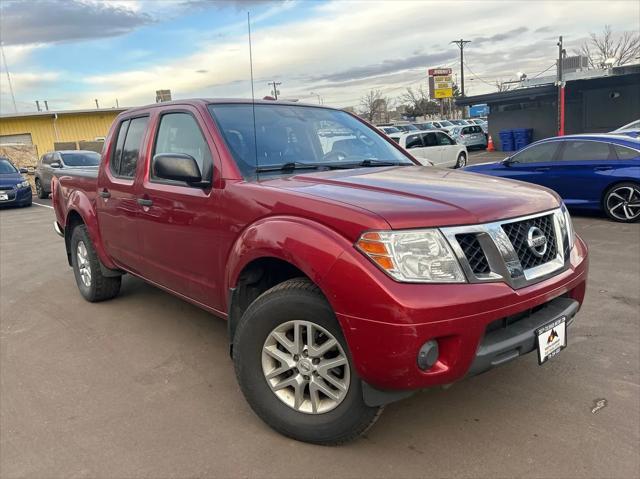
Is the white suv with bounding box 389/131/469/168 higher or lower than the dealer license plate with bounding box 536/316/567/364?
higher

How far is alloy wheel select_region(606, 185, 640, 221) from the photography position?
834 cm

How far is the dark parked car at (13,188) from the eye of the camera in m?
15.1

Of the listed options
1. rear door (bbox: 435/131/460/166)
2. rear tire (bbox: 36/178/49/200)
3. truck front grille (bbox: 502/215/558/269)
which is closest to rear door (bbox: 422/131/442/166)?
rear door (bbox: 435/131/460/166)

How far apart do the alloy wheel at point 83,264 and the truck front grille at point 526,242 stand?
167 inches

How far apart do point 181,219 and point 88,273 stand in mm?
2405

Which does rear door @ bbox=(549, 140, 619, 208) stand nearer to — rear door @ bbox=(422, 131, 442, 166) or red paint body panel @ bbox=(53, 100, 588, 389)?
red paint body panel @ bbox=(53, 100, 588, 389)

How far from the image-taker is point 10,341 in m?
4.49

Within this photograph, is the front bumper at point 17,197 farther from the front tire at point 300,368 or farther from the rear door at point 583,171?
the front tire at point 300,368

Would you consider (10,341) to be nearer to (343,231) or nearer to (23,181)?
(343,231)

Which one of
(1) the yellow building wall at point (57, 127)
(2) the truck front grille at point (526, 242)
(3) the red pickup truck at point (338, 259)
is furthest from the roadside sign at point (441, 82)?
(2) the truck front grille at point (526, 242)

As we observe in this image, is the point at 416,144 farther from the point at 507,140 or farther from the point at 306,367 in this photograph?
the point at 306,367

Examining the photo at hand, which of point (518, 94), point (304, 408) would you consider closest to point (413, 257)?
point (304, 408)

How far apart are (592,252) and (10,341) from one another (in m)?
6.52

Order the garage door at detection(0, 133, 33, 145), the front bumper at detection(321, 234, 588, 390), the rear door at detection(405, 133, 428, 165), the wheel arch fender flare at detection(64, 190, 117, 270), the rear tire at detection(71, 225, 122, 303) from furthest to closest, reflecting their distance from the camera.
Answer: the garage door at detection(0, 133, 33, 145) → the rear door at detection(405, 133, 428, 165) → the rear tire at detection(71, 225, 122, 303) → the wheel arch fender flare at detection(64, 190, 117, 270) → the front bumper at detection(321, 234, 588, 390)
